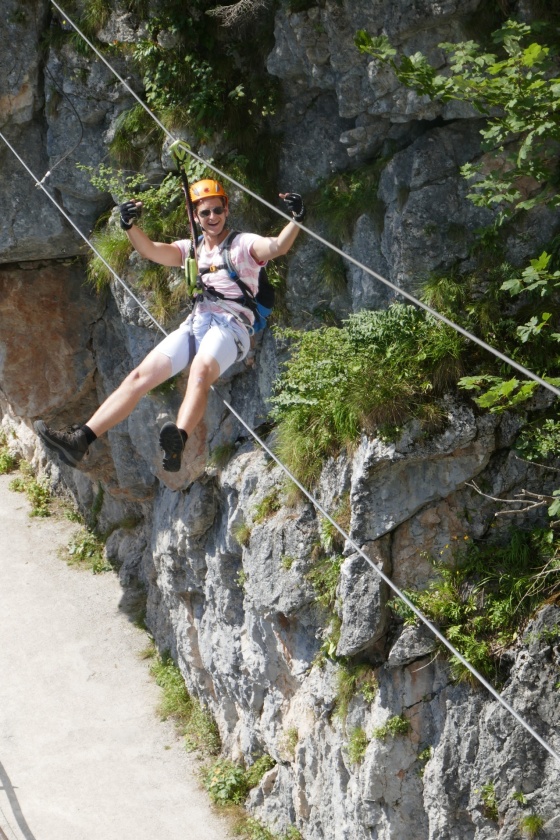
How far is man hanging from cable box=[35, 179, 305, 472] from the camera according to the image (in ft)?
24.9

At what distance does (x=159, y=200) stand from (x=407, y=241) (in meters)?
3.42

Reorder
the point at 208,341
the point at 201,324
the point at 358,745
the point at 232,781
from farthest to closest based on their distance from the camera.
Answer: the point at 232,781
the point at 358,745
the point at 201,324
the point at 208,341

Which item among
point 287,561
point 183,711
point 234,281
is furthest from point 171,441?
point 183,711

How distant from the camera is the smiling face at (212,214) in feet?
27.6

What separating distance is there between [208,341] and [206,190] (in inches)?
53.0

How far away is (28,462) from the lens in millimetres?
18000

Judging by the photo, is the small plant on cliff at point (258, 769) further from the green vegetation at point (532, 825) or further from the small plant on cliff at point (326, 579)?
the green vegetation at point (532, 825)

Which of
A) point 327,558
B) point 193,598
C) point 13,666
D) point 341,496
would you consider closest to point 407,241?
point 341,496

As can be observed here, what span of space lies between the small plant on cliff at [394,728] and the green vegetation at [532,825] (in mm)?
1275

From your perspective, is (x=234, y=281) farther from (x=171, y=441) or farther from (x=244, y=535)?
(x=244, y=535)

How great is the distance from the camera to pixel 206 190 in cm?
830

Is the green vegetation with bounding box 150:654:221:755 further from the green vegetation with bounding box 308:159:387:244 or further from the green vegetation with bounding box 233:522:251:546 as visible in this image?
the green vegetation with bounding box 308:159:387:244

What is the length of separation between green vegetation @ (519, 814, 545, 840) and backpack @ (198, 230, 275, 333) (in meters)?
4.77

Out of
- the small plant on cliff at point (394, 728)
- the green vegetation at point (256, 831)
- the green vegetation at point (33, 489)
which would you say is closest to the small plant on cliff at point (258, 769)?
the green vegetation at point (256, 831)
